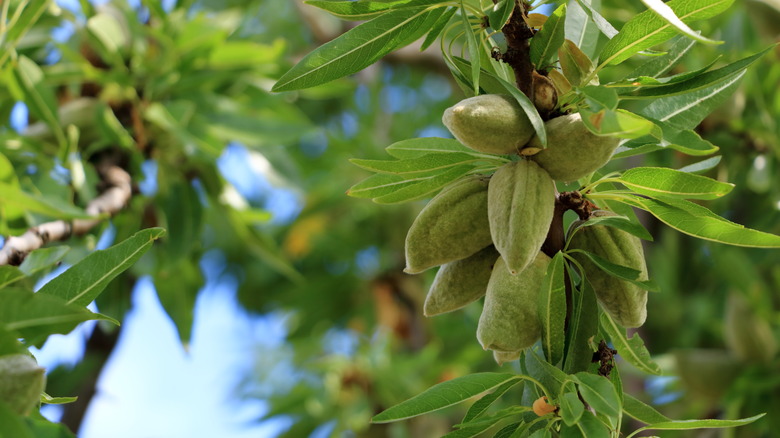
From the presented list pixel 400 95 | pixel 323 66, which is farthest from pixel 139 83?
pixel 400 95

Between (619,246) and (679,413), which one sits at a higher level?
(619,246)

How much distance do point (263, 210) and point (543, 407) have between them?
4.55ft

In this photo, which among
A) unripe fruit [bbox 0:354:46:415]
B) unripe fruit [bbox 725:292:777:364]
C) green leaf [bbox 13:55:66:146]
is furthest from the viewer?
unripe fruit [bbox 725:292:777:364]

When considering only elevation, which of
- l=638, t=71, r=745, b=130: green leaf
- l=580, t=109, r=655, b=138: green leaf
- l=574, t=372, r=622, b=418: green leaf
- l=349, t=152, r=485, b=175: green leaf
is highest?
l=580, t=109, r=655, b=138: green leaf

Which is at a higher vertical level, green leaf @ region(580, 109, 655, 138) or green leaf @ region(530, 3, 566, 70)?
green leaf @ region(530, 3, 566, 70)

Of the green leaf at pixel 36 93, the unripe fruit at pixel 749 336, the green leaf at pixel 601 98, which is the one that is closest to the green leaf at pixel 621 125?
the green leaf at pixel 601 98

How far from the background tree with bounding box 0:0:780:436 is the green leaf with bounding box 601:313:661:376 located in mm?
214

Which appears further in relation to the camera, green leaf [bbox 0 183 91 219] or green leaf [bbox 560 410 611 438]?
green leaf [bbox 0 183 91 219]

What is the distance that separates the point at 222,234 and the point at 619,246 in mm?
1841

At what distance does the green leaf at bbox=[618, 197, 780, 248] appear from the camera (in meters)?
0.74

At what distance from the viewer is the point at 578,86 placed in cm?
79

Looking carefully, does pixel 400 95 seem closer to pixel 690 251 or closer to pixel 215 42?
pixel 690 251

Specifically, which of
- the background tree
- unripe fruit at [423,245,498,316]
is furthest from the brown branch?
unripe fruit at [423,245,498,316]

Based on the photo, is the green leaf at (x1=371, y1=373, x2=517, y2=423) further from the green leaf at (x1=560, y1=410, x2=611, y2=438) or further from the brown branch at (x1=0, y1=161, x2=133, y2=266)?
the brown branch at (x1=0, y1=161, x2=133, y2=266)
